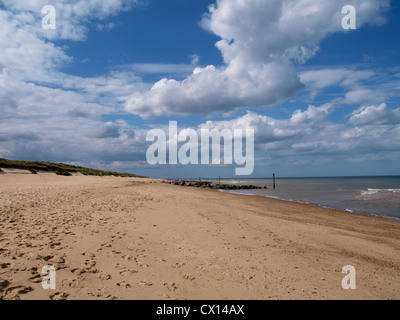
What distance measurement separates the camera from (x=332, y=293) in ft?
17.7

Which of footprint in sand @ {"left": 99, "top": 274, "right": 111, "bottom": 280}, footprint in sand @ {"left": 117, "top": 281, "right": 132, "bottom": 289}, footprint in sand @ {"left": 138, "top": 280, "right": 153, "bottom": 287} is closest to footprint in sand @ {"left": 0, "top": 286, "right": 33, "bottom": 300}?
footprint in sand @ {"left": 99, "top": 274, "right": 111, "bottom": 280}

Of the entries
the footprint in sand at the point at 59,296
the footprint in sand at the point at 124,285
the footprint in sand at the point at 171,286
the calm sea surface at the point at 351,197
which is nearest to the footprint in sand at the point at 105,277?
the footprint in sand at the point at 124,285

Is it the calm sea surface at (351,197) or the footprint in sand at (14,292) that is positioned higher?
the footprint in sand at (14,292)

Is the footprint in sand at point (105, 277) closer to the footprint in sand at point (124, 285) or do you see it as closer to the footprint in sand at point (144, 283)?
the footprint in sand at point (124, 285)

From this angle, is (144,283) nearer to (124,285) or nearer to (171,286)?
(124,285)

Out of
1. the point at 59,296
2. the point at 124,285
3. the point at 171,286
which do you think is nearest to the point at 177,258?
the point at 171,286

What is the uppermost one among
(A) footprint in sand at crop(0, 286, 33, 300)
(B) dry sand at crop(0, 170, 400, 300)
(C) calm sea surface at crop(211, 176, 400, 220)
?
(A) footprint in sand at crop(0, 286, 33, 300)

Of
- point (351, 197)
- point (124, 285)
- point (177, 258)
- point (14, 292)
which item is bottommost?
point (351, 197)

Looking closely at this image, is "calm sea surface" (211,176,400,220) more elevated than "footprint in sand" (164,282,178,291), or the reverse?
"footprint in sand" (164,282,178,291)

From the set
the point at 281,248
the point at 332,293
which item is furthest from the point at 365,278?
the point at 281,248

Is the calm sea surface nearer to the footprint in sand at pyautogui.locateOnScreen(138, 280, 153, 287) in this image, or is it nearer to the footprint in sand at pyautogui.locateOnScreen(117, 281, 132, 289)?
the footprint in sand at pyautogui.locateOnScreen(138, 280, 153, 287)

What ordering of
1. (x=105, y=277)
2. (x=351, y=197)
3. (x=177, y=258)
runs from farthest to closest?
1. (x=351, y=197)
2. (x=177, y=258)
3. (x=105, y=277)
